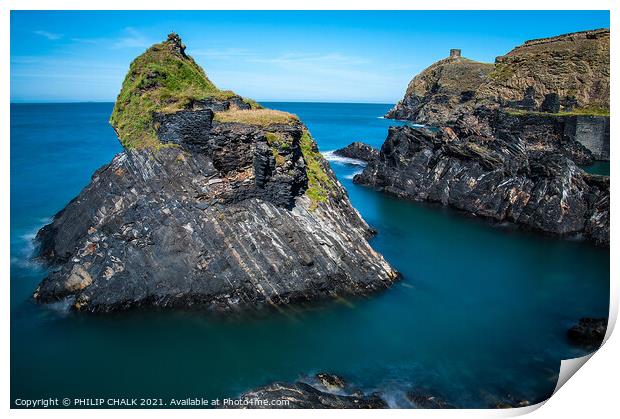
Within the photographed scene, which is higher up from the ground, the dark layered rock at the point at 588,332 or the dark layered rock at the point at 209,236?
the dark layered rock at the point at 209,236

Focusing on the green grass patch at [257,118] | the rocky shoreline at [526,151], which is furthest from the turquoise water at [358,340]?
the green grass patch at [257,118]

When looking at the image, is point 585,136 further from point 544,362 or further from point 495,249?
point 544,362

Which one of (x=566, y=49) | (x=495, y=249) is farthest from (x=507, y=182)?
(x=566, y=49)

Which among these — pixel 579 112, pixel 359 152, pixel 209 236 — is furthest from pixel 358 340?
pixel 579 112

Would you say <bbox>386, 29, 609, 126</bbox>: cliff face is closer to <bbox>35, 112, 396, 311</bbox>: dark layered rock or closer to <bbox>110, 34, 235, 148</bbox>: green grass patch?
<bbox>110, 34, 235, 148</bbox>: green grass patch

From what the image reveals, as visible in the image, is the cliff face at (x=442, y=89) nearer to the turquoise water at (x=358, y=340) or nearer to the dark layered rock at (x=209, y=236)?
the turquoise water at (x=358, y=340)

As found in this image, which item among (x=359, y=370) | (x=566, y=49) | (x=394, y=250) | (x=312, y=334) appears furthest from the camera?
(x=566, y=49)

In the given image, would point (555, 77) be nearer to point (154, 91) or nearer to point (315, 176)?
point (315, 176)
